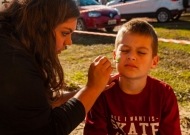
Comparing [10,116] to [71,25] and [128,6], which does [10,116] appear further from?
[128,6]

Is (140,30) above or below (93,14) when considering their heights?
above

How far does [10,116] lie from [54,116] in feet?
0.82

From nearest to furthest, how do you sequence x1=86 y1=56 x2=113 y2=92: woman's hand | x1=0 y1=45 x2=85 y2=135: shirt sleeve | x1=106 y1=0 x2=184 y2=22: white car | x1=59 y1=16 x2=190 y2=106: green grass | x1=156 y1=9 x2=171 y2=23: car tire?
x1=0 y1=45 x2=85 y2=135: shirt sleeve, x1=86 y1=56 x2=113 y2=92: woman's hand, x1=59 y1=16 x2=190 y2=106: green grass, x1=106 y1=0 x2=184 y2=22: white car, x1=156 y1=9 x2=171 y2=23: car tire

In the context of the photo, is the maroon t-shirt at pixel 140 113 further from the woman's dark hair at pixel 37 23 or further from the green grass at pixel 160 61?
the green grass at pixel 160 61

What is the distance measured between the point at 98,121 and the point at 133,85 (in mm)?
355

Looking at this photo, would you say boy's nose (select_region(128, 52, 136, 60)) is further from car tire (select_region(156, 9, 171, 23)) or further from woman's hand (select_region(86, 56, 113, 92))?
car tire (select_region(156, 9, 171, 23))

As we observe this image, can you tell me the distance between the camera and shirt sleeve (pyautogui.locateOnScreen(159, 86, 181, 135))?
210 centimetres

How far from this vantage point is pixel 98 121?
2.13 meters

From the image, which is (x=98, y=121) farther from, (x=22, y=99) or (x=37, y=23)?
(x=37, y=23)

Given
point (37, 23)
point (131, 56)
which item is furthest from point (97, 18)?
point (37, 23)

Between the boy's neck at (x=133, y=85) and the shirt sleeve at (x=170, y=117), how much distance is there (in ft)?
0.61

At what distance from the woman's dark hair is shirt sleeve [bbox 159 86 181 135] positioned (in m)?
0.87

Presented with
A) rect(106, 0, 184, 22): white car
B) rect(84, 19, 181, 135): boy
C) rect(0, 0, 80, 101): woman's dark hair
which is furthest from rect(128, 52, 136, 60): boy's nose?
rect(106, 0, 184, 22): white car

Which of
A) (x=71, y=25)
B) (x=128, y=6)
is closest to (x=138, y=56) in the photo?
(x=71, y=25)
